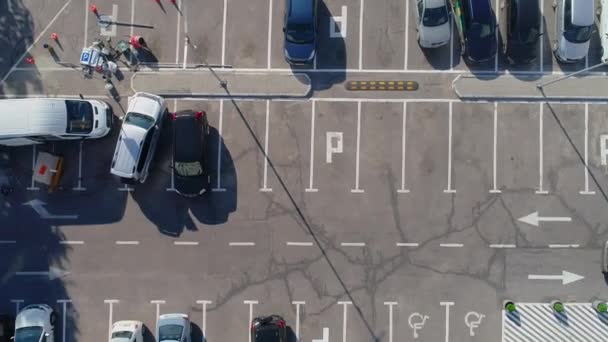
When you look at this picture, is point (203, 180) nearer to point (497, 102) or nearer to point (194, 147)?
point (194, 147)

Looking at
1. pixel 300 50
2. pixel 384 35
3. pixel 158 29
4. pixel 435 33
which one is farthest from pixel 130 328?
pixel 435 33

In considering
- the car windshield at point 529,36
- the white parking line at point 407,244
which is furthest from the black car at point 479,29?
the white parking line at point 407,244

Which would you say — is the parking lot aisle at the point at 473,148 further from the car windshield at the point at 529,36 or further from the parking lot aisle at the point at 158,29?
the parking lot aisle at the point at 158,29

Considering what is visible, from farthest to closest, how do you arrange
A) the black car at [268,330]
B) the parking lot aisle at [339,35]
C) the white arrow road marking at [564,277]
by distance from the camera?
the parking lot aisle at [339,35] < the white arrow road marking at [564,277] < the black car at [268,330]

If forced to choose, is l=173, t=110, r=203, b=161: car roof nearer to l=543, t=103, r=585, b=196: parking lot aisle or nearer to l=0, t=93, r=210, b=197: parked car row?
l=0, t=93, r=210, b=197: parked car row

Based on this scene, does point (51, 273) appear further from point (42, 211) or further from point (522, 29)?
point (522, 29)

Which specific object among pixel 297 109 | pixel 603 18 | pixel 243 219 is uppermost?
pixel 603 18

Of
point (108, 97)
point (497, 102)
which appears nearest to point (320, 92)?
point (497, 102)
